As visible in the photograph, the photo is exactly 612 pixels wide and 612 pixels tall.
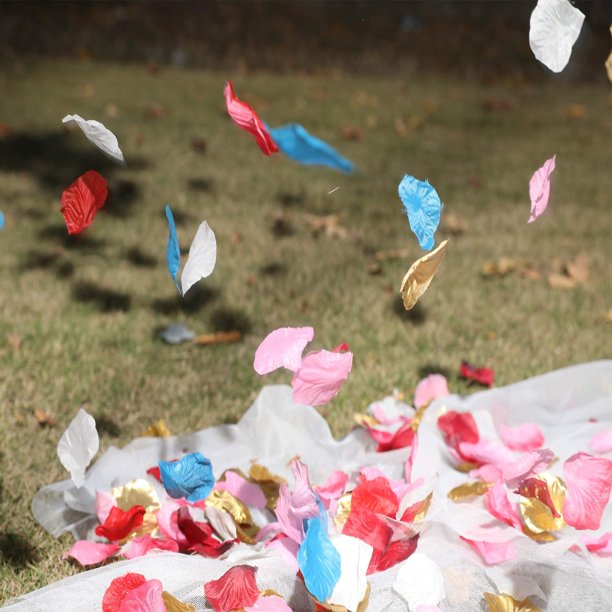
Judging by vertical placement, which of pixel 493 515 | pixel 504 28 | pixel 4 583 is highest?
pixel 504 28

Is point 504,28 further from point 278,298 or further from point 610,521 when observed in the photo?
point 610,521

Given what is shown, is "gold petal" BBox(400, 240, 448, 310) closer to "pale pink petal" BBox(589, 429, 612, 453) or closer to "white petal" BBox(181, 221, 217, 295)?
"white petal" BBox(181, 221, 217, 295)

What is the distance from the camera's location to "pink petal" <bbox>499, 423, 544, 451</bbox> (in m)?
1.97

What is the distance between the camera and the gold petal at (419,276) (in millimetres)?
1392

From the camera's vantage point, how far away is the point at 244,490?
5.98 feet

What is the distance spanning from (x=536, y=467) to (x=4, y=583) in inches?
39.4

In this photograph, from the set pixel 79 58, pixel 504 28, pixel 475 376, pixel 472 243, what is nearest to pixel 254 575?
pixel 475 376

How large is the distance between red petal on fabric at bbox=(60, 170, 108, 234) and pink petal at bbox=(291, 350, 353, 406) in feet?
1.54

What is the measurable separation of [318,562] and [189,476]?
32 centimetres

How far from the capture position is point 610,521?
5.41 ft

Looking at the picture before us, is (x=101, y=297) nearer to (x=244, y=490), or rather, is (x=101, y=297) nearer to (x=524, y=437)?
(x=244, y=490)

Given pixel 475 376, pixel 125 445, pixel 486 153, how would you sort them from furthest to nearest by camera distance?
pixel 486 153, pixel 475 376, pixel 125 445

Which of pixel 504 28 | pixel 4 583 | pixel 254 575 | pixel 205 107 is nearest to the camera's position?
pixel 254 575

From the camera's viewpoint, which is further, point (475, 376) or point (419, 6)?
point (419, 6)
